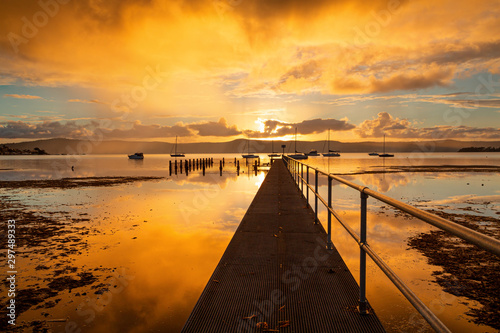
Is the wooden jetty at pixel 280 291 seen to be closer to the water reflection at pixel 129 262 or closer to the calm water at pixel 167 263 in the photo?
the calm water at pixel 167 263

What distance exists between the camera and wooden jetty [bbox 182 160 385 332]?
300 centimetres

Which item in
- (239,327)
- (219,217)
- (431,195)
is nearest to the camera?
(239,327)

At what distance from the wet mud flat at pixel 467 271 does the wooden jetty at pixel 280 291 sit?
8.28 feet

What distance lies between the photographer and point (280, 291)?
367 cm

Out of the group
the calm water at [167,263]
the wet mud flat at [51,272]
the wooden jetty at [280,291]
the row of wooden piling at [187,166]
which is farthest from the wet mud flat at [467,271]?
the row of wooden piling at [187,166]

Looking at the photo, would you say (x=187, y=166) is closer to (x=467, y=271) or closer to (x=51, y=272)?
(x=51, y=272)

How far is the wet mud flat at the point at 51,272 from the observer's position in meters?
5.19

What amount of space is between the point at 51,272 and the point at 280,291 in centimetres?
551

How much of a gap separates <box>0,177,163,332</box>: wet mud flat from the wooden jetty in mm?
2811

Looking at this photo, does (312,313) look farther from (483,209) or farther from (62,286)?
(483,209)

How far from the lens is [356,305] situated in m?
3.30

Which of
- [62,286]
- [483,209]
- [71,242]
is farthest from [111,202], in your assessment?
[483,209]

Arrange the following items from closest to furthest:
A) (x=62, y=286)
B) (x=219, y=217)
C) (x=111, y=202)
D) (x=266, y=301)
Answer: (x=266, y=301) → (x=62, y=286) → (x=219, y=217) → (x=111, y=202)

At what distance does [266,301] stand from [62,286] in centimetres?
465
